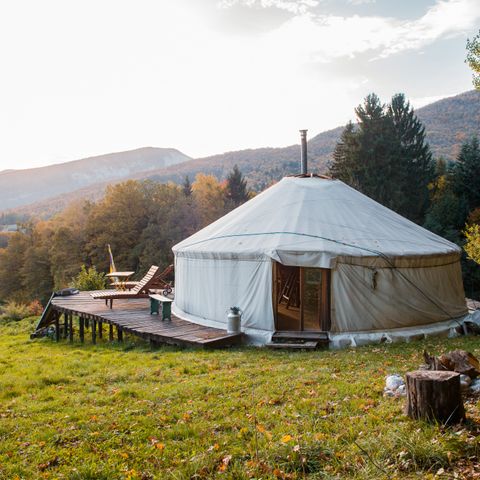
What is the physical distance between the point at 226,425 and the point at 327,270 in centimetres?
444

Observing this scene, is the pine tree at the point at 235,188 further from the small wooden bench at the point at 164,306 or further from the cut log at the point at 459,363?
the cut log at the point at 459,363

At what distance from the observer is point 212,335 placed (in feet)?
25.1

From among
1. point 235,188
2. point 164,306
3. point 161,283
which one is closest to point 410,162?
point 235,188

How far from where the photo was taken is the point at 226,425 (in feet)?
11.8

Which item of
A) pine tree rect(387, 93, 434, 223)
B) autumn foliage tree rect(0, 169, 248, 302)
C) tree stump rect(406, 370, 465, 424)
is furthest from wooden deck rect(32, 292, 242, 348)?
pine tree rect(387, 93, 434, 223)

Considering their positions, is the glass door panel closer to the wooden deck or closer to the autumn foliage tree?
the wooden deck

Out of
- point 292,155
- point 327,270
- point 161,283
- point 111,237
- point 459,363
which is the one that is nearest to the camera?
point 459,363

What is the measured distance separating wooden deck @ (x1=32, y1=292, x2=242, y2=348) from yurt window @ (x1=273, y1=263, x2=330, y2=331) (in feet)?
3.99

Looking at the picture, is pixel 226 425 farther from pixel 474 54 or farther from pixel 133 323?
pixel 474 54

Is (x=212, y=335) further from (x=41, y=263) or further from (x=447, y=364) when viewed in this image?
(x=41, y=263)

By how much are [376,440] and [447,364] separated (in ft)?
4.08

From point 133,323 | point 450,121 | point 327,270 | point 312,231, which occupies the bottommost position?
point 133,323

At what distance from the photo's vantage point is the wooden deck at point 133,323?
7523mm

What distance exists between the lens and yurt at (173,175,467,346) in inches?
298
